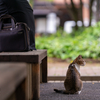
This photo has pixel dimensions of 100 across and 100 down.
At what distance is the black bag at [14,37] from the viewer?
7.43 ft

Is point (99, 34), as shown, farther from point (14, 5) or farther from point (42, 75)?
point (14, 5)

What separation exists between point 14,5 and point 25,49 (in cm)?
66

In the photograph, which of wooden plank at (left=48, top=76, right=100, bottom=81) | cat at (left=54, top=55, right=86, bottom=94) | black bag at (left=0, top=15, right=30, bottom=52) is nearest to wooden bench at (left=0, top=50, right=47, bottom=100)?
black bag at (left=0, top=15, right=30, bottom=52)

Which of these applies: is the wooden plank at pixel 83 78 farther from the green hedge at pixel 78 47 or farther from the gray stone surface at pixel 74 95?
the green hedge at pixel 78 47

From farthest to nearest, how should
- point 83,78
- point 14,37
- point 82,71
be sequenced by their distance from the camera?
point 82,71 → point 83,78 → point 14,37

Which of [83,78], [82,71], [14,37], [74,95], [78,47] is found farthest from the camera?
[78,47]

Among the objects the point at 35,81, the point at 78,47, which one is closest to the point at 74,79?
the point at 35,81

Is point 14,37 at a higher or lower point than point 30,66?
higher

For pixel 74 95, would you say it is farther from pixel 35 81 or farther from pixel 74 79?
pixel 35 81

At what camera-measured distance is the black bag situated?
2266 mm

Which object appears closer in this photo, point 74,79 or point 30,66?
point 30,66

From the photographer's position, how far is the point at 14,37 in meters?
2.28

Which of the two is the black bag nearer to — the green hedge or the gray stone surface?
the gray stone surface

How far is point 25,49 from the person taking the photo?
2.32 metres
